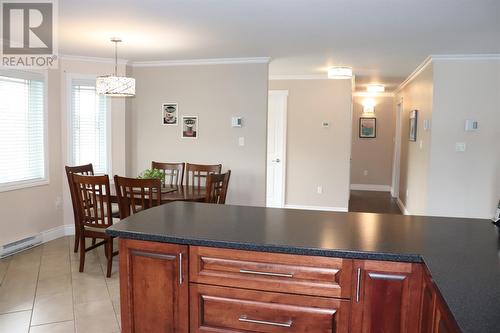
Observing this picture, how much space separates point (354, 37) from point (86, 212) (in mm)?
3102

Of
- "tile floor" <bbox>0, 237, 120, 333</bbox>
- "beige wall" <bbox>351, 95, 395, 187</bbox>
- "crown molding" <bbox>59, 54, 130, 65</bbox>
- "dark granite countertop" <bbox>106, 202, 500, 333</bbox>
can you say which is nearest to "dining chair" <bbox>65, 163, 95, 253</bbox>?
"tile floor" <bbox>0, 237, 120, 333</bbox>

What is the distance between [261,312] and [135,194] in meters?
2.45

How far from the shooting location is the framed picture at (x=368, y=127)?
31.9 feet

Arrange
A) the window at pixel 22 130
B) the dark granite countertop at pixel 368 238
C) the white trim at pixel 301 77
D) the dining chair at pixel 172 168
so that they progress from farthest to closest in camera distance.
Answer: the white trim at pixel 301 77, the dining chair at pixel 172 168, the window at pixel 22 130, the dark granite countertop at pixel 368 238

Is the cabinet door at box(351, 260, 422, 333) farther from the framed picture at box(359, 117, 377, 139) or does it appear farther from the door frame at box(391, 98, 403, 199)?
the framed picture at box(359, 117, 377, 139)

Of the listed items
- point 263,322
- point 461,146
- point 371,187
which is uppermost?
point 461,146

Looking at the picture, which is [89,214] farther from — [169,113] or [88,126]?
[169,113]

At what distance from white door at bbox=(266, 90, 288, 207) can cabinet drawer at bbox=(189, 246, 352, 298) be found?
5175 mm

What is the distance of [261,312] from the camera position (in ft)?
5.67

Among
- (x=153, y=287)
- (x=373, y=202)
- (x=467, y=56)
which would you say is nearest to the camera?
(x=153, y=287)

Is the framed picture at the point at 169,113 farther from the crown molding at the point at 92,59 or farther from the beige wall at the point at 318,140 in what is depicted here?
the beige wall at the point at 318,140

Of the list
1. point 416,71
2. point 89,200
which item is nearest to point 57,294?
point 89,200

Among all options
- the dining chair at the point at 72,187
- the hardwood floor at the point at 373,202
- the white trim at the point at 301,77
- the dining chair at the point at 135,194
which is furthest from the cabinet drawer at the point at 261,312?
the hardwood floor at the point at 373,202

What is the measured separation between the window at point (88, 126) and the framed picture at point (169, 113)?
2.42ft
